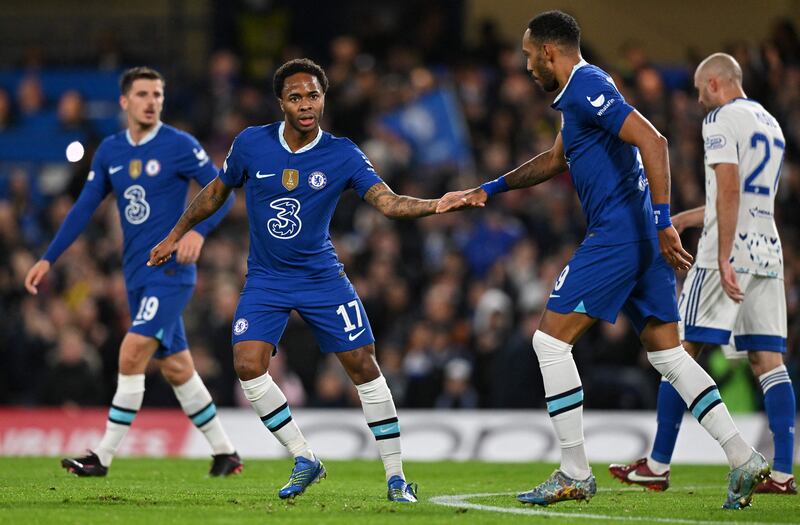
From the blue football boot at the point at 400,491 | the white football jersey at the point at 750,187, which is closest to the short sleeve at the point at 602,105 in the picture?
the white football jersey at the point at 750,187

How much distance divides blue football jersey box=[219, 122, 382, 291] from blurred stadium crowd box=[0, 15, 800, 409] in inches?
286

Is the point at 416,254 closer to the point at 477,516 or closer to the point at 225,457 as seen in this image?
the point at 225,457

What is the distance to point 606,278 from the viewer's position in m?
7.31

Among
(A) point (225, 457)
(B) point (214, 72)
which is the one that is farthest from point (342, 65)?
(A) point (225, 457)

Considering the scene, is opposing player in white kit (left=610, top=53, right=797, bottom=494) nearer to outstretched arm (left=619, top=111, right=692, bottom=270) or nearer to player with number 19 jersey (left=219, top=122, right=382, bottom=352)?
outstretched arm (left=619, top=111, right=692, bottom=270)

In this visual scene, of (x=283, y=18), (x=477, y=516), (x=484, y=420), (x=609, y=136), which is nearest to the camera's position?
(x=477, y=516)

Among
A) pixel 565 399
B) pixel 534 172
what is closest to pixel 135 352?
pixel 534 172

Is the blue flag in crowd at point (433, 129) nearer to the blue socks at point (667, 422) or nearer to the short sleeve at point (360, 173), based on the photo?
the blue socks at point (667, 422)

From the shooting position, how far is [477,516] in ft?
22.6

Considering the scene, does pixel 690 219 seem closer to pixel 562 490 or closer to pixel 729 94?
pixel 729 94

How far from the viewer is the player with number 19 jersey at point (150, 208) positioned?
980cm

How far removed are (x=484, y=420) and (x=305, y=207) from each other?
640 cm

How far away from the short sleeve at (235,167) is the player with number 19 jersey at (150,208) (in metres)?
1.88

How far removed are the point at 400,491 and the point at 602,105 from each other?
2488 millimetres
